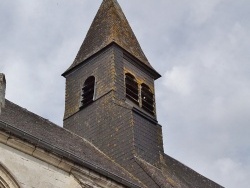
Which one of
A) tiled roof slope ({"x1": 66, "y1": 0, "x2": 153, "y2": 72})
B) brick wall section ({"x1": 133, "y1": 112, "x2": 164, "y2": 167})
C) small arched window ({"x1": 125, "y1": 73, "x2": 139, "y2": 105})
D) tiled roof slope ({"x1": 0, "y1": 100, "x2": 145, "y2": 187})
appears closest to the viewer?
tiled roof slope ({"x1": 0, "y1": 100, "x2": 145, "y2": 187})

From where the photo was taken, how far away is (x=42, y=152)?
37.8 ft

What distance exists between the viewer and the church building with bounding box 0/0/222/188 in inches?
446

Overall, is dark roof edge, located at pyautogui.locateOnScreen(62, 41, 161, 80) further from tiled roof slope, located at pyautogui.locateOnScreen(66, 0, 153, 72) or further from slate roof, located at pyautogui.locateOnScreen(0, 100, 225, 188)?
slate roof, located at pyautogui.locateOnScreen(0, 100, 225, 188)

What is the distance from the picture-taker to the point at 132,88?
17469mm

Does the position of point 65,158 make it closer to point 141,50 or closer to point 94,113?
point 94,113

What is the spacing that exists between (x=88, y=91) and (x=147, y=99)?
1.82 m

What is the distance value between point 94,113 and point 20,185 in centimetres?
612

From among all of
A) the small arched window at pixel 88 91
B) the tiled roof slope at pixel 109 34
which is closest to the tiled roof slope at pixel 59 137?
the small arched window at pixel 88 91

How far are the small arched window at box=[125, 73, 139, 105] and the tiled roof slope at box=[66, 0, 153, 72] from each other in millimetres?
882

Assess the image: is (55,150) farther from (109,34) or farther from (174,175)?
(109,34)

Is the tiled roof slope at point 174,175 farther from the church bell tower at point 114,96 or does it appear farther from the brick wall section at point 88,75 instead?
the brick wall section at point 88,75

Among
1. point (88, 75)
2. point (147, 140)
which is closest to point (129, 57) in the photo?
point (88, 75)

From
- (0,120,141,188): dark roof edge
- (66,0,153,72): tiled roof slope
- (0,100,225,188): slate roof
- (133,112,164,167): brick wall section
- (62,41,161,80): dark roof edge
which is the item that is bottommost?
(0,120,141,188): dark roof edge

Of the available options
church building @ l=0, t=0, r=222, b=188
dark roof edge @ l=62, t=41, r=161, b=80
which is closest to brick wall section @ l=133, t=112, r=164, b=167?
church building @ l=0, t=0, r=222, b=188
